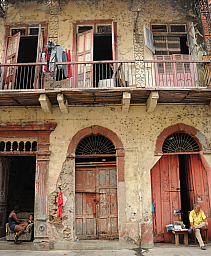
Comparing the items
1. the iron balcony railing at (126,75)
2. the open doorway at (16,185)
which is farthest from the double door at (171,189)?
the open doorway at (16,185)

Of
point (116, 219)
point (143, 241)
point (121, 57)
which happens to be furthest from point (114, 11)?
point (143, 241)

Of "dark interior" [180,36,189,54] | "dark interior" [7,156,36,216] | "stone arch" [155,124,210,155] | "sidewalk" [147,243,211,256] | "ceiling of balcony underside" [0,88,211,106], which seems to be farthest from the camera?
"dark interior" [7,156,36,216]

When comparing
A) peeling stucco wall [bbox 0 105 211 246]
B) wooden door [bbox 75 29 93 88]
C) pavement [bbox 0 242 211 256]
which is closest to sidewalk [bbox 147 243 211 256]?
pavement [bbox 0 242 211 256]

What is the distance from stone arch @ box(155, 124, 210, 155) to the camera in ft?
26.5

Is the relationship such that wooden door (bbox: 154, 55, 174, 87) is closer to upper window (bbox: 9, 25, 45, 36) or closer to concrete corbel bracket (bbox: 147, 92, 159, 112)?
concrete corbel bracket (bbox: 147, 92, 159, 112)

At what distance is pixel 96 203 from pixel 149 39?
562cm

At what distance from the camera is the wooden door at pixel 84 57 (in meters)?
8.44

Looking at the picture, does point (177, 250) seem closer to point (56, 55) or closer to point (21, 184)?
point (56, 55)

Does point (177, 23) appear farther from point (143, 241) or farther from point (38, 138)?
point (143, 241)

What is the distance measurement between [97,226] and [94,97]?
3.93 meters

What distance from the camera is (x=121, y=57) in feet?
28.6

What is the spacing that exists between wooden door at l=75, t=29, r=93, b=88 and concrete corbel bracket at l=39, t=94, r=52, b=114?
113 cm

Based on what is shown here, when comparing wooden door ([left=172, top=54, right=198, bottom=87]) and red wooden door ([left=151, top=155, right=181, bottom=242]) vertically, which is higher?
wooden door ([left=172, top=54, right=198, bottom=87])

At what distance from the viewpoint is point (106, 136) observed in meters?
8.19
